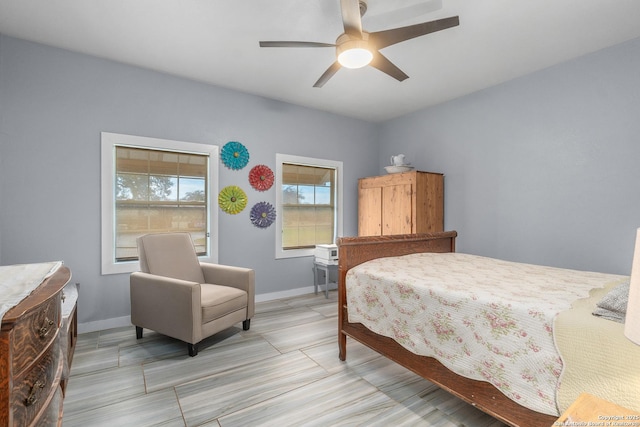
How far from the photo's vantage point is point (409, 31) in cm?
200

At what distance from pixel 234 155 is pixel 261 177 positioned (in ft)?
1.41

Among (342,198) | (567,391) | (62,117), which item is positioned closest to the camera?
(567,391)

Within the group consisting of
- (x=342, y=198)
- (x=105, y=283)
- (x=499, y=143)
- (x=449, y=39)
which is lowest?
(x=105, y=283)

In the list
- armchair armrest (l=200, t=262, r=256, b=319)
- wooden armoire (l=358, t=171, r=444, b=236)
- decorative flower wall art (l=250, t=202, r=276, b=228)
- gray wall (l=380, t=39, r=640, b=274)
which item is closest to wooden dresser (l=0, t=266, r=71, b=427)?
armchair armrest (l=200, t=262, r=256, b=319)

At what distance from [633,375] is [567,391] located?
0.70 feet

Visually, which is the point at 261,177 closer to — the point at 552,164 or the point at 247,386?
the point at 247,386

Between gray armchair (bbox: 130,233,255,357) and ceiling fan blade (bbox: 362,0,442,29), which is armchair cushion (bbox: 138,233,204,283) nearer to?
gray armchair (bbox: 130,233,255,357)

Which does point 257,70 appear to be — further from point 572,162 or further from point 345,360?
point 572,162

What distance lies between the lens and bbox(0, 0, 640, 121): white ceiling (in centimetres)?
224

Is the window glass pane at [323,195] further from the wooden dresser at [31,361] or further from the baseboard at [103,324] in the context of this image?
the wooden dresser at [31,361]

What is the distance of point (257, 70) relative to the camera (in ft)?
10.6

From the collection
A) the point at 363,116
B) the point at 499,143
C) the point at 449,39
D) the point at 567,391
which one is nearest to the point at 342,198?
the point at 363,116

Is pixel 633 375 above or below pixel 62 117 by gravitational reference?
below

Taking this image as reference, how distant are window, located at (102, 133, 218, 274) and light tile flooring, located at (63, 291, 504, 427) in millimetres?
956
